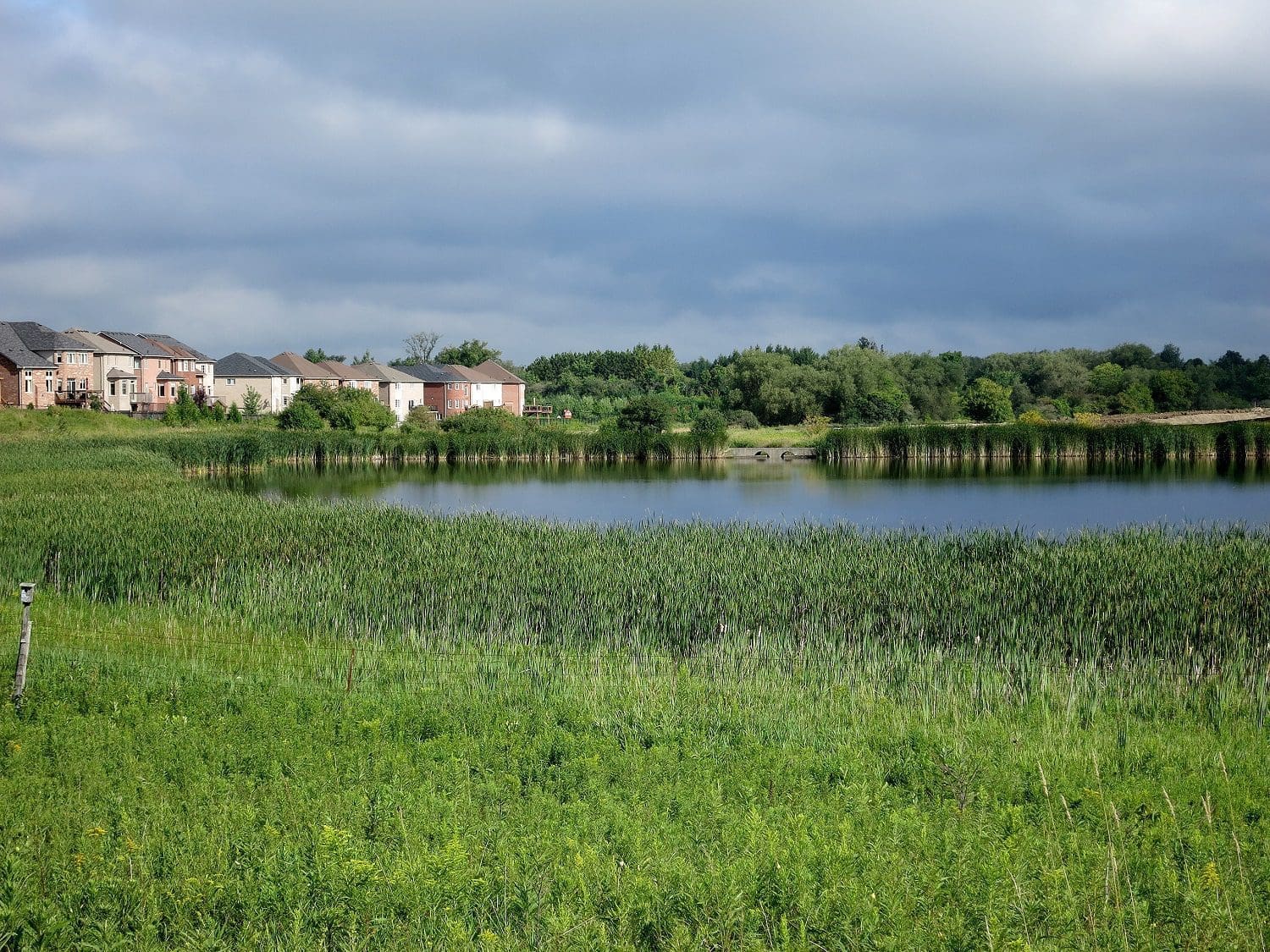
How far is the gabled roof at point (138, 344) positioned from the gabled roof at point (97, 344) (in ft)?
2.42

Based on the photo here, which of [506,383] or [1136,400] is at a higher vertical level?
[506,383]

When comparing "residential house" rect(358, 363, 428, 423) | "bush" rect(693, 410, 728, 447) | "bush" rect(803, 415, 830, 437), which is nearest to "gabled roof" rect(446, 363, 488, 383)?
"residential house" rect(358, 363, 428, 423)

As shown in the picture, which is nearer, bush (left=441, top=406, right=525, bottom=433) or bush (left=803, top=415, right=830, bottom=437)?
bush (left=441, top=406, right=525, bottom=433)

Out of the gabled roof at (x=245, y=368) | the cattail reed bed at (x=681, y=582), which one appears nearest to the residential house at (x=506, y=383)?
the gabled roof at (x=245, y=368)

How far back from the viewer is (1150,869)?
5.74 meters

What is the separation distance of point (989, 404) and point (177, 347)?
65183mm

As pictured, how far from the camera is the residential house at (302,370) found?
9269 centimetres

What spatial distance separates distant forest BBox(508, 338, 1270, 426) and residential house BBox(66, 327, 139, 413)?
35991 millimetres

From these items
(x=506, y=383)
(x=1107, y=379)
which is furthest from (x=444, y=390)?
(x=1107, y=379)

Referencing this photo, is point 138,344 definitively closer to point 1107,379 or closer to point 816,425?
point 816,425

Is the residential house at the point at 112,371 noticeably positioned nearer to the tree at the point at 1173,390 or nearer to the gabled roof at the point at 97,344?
the gabled roof at the point at 97,344

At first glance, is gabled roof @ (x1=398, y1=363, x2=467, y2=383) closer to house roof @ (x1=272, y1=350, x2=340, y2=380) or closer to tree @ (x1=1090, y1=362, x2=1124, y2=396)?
house roof @ (x1=272, y1=350, x2=340, y2=380)

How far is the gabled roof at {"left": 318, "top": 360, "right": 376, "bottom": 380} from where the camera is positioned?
309 feet

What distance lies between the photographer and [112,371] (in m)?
74.1
